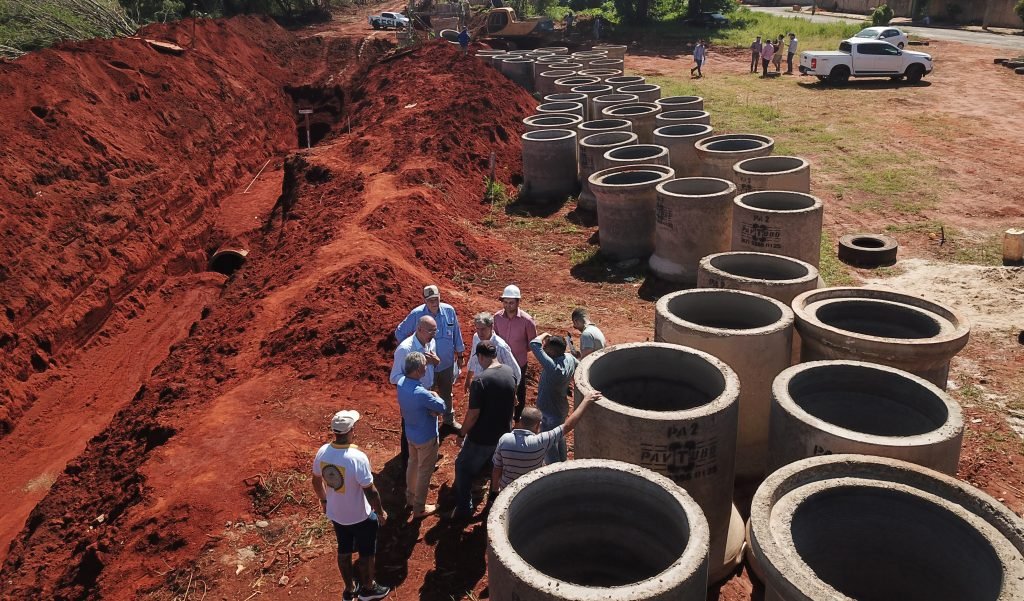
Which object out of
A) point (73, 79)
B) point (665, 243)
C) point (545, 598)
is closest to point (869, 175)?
point (665, 243)

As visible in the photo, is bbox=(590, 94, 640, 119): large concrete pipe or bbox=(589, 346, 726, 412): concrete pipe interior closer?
bbox=(589, 346, 726, 412): concrete pipe interior

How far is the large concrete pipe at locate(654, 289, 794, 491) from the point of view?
6723 mm

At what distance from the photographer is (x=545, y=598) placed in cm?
378

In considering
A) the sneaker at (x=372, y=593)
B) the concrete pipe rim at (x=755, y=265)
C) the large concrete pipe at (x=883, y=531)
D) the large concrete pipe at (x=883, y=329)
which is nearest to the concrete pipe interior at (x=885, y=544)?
Answer: the large concrete pipe at (x=883, y=531)

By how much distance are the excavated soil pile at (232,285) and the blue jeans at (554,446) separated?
2312 mm

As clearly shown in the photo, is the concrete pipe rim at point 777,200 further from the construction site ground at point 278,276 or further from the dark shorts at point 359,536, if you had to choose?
the dark shorts at point 359,536

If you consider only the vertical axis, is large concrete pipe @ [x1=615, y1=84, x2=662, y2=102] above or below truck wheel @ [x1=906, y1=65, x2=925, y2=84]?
below

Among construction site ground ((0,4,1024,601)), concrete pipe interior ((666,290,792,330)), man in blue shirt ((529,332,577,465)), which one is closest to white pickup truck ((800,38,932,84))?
construction site ground ((0,4,1024,601))

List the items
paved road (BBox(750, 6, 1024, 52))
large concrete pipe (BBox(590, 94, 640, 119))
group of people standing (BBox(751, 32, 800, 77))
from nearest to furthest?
large concrete pipe (BBox(590, 94, 640, 119))
group of people standing (BBox(751, 32, 800, 77))
paved road (BBox(750, 6, 1024, 52))

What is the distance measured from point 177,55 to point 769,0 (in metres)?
53.0

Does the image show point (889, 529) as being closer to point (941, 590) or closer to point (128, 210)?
point (941, 590)

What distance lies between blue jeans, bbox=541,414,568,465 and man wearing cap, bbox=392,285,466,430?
1063mm

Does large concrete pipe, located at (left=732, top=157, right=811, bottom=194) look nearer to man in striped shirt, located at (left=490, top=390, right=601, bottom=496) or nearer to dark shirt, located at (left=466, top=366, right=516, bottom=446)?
dark shirt, located at (left=466, top=366, right=516, bottom=446)

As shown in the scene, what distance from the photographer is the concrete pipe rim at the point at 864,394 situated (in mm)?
5688
